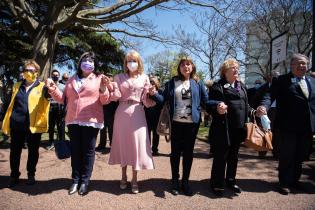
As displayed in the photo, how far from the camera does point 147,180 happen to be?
5.27 metres

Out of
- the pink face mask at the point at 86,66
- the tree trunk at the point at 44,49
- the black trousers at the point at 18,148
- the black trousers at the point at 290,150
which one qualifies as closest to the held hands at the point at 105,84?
the pink face mask at the point at 86,66

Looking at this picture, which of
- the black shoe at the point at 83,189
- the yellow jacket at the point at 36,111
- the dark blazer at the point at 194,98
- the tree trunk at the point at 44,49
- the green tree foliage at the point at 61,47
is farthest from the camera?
the green tree foliage at the point at 61,47

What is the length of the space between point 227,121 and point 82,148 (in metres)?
2.20

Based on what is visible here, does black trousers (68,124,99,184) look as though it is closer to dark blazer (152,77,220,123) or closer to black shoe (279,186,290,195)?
dark blazer (152,77,220,123)

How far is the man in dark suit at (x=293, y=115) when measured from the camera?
15.1 feet

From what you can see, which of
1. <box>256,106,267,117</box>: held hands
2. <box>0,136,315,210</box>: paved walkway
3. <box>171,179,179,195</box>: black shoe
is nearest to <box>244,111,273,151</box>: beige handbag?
<box>256,106,267,117</box>: held hands

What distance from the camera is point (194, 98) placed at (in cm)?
460

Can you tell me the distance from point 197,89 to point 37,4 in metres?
13.9

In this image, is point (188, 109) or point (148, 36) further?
point (148, 36)

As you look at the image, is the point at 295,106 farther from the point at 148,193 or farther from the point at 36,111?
the point at 36,111

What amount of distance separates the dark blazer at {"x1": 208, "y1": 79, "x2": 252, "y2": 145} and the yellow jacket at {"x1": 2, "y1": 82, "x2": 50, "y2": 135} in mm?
2633

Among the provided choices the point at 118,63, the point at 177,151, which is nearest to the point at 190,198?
the point at 177,151

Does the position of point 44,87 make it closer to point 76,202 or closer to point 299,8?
point 76,202

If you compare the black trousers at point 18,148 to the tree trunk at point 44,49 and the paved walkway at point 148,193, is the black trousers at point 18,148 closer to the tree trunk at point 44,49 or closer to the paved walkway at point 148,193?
the paved walkway at point 148,193
